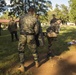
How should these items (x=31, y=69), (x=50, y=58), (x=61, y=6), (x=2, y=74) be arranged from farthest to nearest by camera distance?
(x=61, y=6) → (x=50, y=58) → (x=31, y=69) → (x=2, y=74)

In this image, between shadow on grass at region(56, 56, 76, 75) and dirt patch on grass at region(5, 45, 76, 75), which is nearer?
shadow on grass at region(56, 56, 76, 75)

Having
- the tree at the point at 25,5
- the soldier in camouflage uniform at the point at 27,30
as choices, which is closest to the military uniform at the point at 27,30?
the soldier in camouflage uniform at the point at 27,30

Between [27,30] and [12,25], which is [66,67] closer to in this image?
[27,30]

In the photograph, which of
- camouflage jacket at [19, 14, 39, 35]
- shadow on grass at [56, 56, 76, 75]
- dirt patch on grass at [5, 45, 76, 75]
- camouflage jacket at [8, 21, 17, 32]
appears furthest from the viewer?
camouflage jacket at [8, 21, 17, 32]

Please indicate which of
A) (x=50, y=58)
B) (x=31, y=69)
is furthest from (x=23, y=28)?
(x=50, y=58)

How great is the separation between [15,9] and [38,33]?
189ft

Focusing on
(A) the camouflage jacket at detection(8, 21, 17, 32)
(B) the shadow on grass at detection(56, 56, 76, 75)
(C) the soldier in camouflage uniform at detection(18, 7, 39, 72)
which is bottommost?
(B) the shadow on grass at detection(56, 56, 76, 75)

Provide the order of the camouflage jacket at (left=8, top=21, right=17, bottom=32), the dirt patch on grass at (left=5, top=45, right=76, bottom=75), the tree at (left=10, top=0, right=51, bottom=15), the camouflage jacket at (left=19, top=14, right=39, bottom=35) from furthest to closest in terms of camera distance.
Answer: the tree at (left=10, top=0, right=51, bottom=15) < the camouflage jacket at (left=8, top=21, right=17, bottom=32) < the camouflage jacket at (left=19, top=14, right=39, bottom=35) < the dirt patch on grass at (left=5, top=45, right=76, bottom=75)

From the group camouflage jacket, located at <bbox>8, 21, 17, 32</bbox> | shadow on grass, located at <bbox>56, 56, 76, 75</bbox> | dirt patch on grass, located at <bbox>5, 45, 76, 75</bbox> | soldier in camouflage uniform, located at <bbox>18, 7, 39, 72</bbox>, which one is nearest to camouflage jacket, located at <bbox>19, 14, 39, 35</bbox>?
soldier in camouflage uniform, located at <bbox>18, 7, 39, 72</bbox>

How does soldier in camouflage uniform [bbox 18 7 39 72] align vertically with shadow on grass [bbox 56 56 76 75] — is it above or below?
above

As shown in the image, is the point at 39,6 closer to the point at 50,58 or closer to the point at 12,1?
the point at 12,1

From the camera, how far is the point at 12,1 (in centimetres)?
6350

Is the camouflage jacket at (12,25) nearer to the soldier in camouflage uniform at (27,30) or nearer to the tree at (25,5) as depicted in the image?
the soldier in camouflage uniform at (27,30)

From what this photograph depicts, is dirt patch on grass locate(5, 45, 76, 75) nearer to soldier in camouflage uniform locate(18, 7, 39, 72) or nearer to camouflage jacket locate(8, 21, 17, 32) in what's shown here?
soldier in camouflage uniform locate(18, 7, 39, 72)
